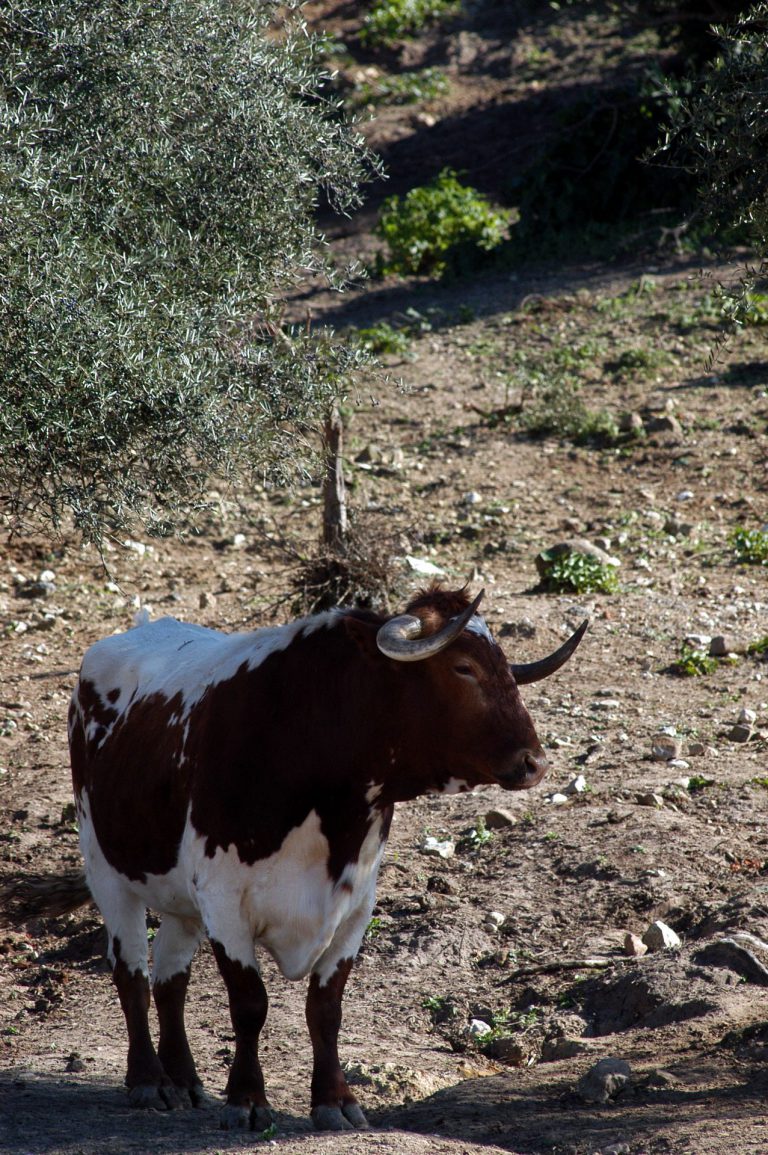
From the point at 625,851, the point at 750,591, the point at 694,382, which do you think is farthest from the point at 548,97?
the point at 625,851

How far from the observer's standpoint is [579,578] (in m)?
11.4

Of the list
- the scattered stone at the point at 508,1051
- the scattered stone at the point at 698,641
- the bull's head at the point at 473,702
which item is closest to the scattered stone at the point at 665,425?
the scattered stone at the point at 698,641

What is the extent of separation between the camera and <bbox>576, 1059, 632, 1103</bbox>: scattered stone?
5266 mm

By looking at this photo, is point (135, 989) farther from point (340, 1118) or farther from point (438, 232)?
point (438, 232)

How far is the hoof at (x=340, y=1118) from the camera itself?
5145 mm

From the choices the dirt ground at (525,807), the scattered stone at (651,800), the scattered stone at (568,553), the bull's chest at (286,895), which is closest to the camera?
the bull's chest at (286,895)

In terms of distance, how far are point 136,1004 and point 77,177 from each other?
4.29 metres

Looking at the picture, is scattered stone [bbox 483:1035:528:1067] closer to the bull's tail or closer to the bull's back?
the bull's back

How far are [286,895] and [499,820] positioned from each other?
3104mm

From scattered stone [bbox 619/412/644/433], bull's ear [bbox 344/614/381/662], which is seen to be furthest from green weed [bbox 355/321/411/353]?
bull's ear [bbox 344/614/381/662]

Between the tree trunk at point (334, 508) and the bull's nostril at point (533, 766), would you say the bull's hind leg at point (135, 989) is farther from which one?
the tree trunk at point (334, 508)

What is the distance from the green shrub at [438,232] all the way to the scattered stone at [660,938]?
13810 mm

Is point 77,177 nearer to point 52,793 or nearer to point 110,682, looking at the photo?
point 110,682

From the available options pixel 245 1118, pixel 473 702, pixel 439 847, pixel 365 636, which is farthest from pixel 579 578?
pixel 245 1118
